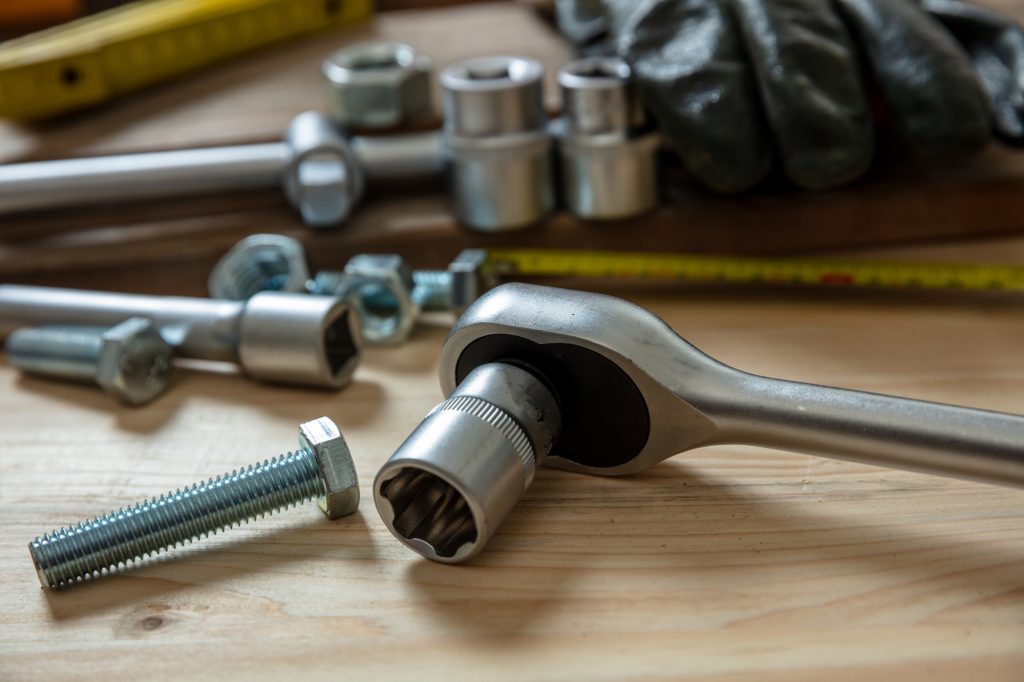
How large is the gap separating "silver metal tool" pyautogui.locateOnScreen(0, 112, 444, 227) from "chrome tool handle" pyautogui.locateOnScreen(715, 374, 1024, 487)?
0.61 m

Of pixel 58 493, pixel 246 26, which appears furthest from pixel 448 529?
pixel 246 26

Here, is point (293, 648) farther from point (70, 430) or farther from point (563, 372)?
point (70, 430)

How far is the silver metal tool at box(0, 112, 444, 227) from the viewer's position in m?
1.17

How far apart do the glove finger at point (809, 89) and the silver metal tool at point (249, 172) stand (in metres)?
0.40

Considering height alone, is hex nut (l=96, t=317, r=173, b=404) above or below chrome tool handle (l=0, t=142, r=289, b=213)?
below

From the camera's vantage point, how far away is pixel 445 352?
0.79 meters

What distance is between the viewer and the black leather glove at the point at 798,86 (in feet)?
3.39

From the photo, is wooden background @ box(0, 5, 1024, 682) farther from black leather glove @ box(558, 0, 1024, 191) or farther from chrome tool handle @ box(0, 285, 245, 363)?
black leather glove @ box(558, 0, 1024, 191)

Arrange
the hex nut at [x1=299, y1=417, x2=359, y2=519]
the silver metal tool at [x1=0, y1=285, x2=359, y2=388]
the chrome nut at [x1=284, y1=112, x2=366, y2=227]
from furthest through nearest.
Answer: the chrome nut at [x1=284, y1=112, x2=366, y2=227]
the silver metal tool at [x1=0, y1=285, x2=359, y2=388]
the hex nut at [x1=299, y1=417, x2=359, y2=519]

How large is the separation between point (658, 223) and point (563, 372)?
18.6 inches

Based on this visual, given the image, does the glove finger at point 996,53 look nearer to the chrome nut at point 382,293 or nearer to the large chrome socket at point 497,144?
the large chrome socket at point 497,144

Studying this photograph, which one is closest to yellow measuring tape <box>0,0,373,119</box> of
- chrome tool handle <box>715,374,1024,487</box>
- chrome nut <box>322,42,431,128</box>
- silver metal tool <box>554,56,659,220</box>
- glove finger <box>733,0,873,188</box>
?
chrome nut <box>322,42,431,128</box>

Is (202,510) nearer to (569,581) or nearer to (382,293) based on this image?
(569,581)

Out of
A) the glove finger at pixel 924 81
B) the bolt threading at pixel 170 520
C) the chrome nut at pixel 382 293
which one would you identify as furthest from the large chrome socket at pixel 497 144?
the bolt threading at pixel 170 520
